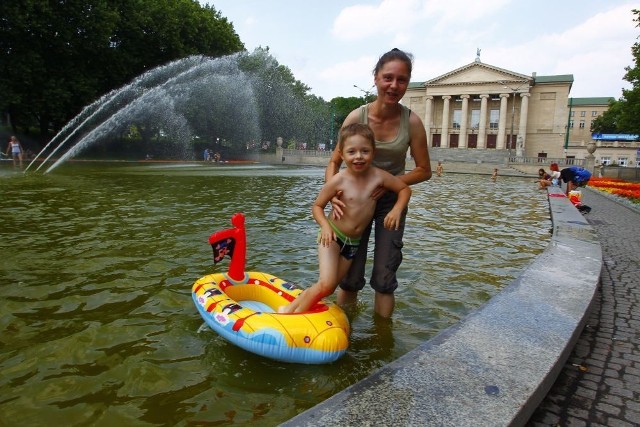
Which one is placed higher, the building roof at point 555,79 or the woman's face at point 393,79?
the building roof at point 555,79

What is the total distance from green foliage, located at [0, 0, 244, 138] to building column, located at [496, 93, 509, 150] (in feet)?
170

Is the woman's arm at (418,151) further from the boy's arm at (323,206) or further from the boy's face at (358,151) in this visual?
the boy's arm at (323,206)

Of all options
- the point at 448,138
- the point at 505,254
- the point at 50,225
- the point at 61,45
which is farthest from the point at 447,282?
the point at 448,138

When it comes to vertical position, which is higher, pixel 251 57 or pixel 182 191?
pixel 251 57

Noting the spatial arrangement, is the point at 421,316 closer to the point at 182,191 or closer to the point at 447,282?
the point at 447,282

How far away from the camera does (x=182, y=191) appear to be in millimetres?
15328

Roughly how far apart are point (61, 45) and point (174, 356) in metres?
34.3

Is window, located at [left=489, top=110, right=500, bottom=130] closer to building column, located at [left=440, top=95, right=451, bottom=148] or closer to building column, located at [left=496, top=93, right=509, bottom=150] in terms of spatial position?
building column, located at [left=496, top=93, right=509, bottom=150]

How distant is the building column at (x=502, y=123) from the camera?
240ft

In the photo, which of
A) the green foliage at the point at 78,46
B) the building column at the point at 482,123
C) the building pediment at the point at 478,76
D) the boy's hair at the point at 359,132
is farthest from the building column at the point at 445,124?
the boy's hair at the point at 359,132

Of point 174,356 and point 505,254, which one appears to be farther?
point 505,254

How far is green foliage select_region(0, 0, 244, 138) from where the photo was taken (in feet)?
94.9

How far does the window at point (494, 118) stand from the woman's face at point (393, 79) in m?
79.5

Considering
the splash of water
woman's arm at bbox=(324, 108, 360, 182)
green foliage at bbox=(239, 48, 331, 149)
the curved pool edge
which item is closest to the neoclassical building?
green foliage at bbox=(239, 48, 331, 149)
